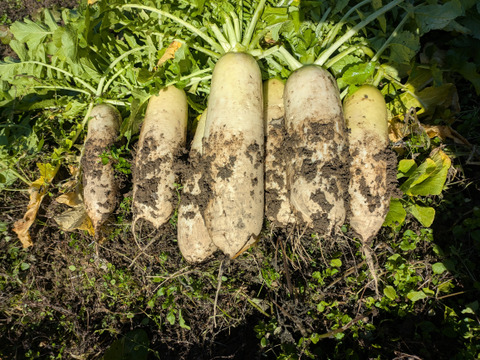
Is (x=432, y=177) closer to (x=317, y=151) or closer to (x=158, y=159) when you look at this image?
(x=317, y=151)

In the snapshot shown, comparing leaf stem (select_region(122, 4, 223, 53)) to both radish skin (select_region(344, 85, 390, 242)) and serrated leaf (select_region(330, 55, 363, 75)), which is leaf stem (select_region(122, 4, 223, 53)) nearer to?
serrated leaf (select_region(330, 55, 363, 75))

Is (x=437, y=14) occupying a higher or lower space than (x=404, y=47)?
higher

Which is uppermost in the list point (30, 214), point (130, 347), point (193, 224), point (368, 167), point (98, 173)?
point (368, 167)

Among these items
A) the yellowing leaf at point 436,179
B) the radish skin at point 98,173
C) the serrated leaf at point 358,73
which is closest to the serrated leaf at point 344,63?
the serrated leaf at point 358,73

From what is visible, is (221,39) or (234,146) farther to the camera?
(221,39)

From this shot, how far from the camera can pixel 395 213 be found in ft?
9.26

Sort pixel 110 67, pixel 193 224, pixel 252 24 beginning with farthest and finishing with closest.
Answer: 1. pixel 110 67
2. pixel 193 224
3. pixel 252 24

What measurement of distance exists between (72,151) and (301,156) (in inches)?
101

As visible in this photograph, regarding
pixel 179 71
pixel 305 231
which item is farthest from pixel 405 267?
pixel 179 71

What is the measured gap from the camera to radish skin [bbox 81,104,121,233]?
313cm

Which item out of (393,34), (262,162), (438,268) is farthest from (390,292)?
(393,34)

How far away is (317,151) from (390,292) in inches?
60.7

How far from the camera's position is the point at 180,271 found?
3.21m

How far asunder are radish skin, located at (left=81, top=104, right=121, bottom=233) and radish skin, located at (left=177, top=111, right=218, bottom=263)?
2.57 feet
